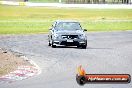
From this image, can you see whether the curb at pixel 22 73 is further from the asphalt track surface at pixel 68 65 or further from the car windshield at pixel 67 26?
the car windshield at pixel 67 26

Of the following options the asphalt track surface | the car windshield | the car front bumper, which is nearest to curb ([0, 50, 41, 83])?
the asphalt track surface

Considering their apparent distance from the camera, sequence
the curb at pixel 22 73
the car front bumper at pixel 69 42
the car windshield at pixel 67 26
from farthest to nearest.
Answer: the car windshield at pixel 67 26, the car front bumper at pixel 69 42, the curb at pixel 22 73

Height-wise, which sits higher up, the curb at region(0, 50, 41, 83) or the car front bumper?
the curb at region(0, 50, 41, 83)

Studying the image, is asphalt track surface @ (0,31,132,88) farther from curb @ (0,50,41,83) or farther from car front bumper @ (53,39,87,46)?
car front bumper @ (53,39,87,46)

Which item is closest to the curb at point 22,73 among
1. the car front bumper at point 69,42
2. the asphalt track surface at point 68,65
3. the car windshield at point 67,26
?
the asphalt track surface at point 68,65

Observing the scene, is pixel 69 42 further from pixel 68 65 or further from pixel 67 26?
pixel 68 65

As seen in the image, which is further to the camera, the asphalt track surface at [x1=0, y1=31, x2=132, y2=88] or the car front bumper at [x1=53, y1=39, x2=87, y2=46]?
the car front bumper at [x1=53, y1=39, x2=87, y2=46]

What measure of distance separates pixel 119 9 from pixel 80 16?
16.8 meters

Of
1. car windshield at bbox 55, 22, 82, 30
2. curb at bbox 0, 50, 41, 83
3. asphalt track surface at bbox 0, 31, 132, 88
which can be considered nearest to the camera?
asphalt track surface at bbox 0, 31, 132, 88

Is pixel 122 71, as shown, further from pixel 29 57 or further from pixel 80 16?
pixel 80 16

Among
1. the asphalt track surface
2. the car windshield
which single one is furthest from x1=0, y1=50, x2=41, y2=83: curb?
the car windshield

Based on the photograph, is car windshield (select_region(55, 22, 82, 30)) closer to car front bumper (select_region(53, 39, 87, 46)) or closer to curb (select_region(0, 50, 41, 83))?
car front bumper (select_region(53, 39, 87, 46))

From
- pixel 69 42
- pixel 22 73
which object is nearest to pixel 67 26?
pixel 69 42

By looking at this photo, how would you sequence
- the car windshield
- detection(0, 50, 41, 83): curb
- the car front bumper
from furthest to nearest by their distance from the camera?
1. the car windshield
2. the car front bumper
3. detection(0, 50, 41, 83): curb
